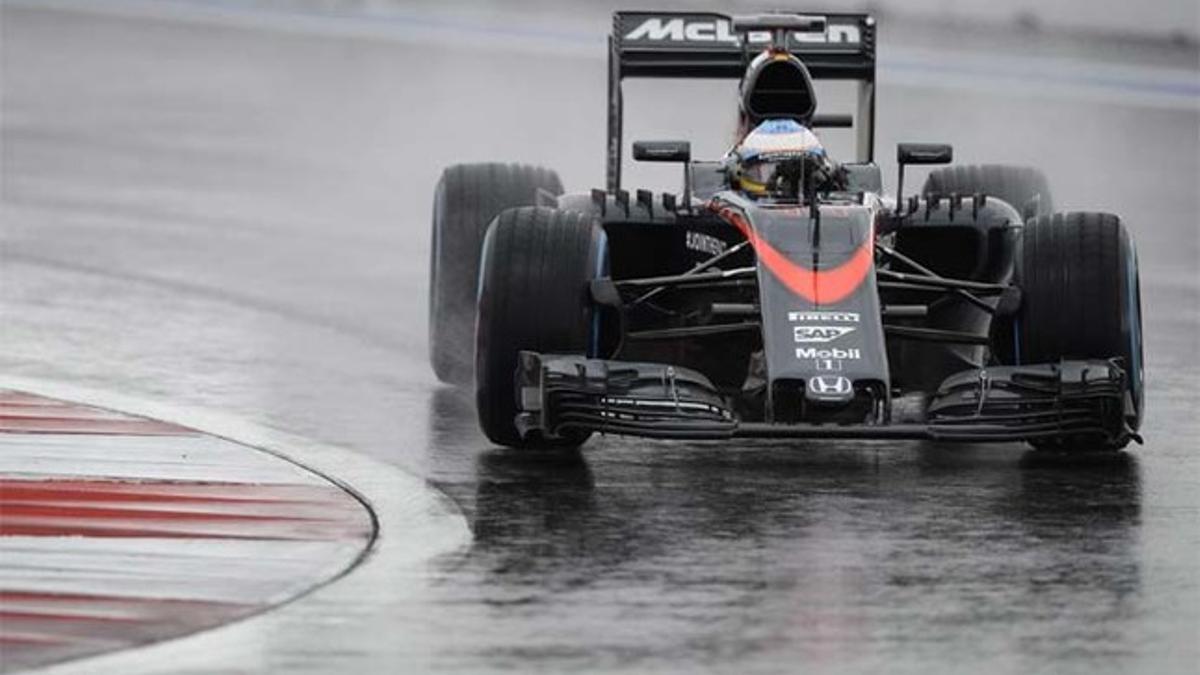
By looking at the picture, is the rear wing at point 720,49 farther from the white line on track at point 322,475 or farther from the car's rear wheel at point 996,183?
the white line on track at point 322,475

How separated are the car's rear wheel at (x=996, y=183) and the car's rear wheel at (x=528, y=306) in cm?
346

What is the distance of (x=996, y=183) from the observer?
15.6 m

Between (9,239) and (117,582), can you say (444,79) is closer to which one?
(9,239)

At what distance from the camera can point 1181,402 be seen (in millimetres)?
14383

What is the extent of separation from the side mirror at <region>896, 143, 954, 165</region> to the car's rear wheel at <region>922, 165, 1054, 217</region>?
4.04 ft

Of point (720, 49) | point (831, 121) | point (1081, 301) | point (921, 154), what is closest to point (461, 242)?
point (720, 49)

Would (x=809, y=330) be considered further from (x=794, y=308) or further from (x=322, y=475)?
(x=322, y=475)

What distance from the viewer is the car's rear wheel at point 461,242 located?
14.7 meters

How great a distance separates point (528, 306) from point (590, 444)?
767 millimetres

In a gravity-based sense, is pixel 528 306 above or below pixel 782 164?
below

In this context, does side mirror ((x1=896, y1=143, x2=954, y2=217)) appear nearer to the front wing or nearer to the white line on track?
the front wing

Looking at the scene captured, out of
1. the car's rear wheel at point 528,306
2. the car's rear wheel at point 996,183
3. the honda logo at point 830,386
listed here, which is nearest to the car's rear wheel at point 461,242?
the car's rear wheel at point 996,183

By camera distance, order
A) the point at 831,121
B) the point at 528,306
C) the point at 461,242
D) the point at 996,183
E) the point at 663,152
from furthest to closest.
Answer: the point at 996,183
the point at 831,121
the point at 461,242
the point at 663,152
the point at 528,306

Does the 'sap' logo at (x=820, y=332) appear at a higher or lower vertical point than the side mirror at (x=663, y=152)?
lower
